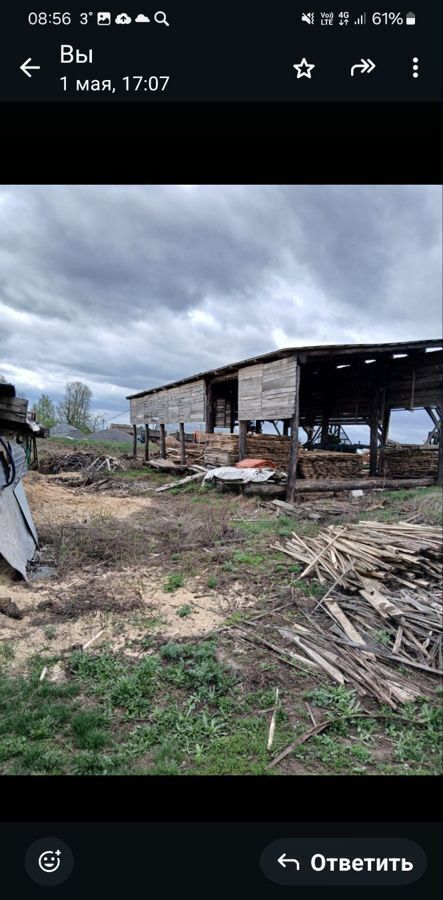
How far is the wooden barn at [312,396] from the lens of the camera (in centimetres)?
386

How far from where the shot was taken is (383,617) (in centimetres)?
360

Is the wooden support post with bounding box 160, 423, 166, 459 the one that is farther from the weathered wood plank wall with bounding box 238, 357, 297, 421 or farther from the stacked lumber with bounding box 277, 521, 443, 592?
the stacked lumber with bounding box 277, 521, 443, 592

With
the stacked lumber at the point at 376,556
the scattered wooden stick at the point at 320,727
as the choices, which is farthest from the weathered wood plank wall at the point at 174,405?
the scattered wooden stick at the point at 320,727

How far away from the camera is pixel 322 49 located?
1.33 meters

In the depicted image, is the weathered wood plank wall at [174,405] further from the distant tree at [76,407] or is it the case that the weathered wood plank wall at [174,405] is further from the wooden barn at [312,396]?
the distant tree at [76,407]

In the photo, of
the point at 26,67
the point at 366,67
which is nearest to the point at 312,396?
the point at 366,67

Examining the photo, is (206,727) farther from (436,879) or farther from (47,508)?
(47,508)

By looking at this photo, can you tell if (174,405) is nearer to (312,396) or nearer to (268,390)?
(312,396)

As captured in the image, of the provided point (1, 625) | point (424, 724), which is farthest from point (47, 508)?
point (424, 724)

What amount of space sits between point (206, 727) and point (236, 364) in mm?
11758

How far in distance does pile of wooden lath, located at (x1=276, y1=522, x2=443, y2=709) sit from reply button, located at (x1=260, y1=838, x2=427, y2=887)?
6.86ft

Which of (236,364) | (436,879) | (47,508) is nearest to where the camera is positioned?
(436,879)

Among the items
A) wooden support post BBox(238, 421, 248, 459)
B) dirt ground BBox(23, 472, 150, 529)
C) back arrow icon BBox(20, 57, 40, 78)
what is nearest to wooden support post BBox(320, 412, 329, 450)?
wooden support post BBox(238, 421, 248, 459)

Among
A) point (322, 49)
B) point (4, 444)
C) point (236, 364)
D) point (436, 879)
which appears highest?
point (236, 364)
